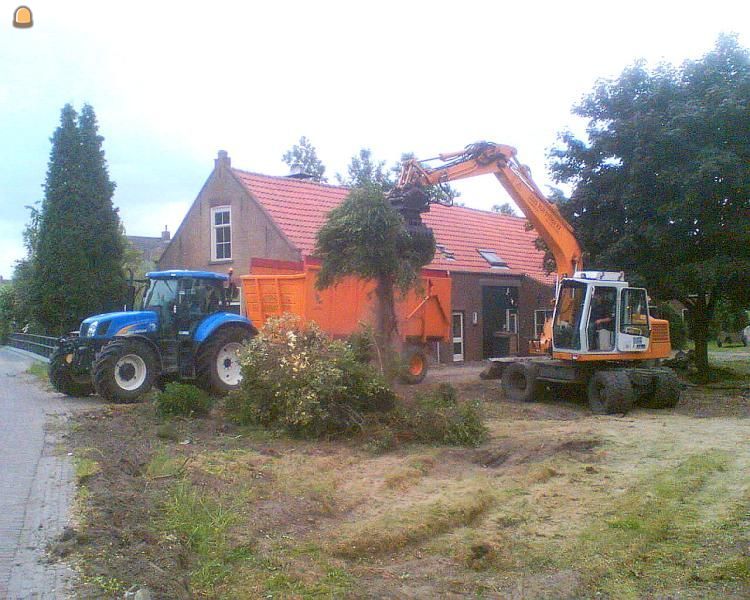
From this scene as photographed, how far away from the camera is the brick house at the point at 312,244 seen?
862 inches

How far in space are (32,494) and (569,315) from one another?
35.6ft

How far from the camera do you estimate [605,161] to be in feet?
62.2

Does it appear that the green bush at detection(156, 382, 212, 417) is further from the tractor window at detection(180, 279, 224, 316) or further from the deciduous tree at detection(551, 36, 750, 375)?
the deciduous tree at detection(551, 36, 750, 375)

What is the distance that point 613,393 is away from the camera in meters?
14.7

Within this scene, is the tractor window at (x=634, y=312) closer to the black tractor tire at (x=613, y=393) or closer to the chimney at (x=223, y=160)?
the black tractor tire at (x=613, y=393)

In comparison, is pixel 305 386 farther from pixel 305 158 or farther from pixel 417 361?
pixel 305 158

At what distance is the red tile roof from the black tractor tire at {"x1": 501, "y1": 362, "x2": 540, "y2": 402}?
17.6ft

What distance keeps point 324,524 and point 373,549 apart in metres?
0.85

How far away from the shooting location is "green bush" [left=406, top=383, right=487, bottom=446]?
36.3ft

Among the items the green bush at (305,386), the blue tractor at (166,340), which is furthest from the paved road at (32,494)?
the green bush at (305,386)

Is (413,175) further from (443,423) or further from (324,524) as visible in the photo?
(324,524)

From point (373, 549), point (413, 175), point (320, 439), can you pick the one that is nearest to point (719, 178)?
point (413, 175)

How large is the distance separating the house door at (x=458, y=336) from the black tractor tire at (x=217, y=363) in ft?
32.4

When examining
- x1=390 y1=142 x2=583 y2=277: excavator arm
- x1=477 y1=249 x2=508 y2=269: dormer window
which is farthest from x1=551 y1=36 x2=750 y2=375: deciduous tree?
x1=477 y1=249 x2=508 y2=269: dormer window
